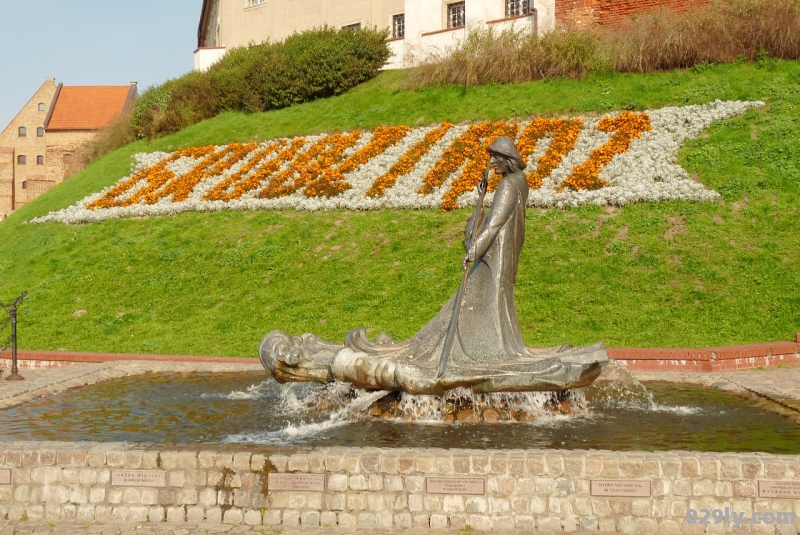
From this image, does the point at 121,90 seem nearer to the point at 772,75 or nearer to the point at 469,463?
the point at 772,75

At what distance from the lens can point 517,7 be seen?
1093 inches

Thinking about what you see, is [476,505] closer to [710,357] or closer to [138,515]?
[138,515]

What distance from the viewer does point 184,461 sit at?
616cm

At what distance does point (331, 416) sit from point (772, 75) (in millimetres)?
15335

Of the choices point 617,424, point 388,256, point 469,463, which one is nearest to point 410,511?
point 469,463

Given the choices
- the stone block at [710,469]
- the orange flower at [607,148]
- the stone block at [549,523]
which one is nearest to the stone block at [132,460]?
the stone block at [549,523]

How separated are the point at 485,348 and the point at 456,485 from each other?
7.13 feet

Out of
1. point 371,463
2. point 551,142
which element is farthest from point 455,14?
point 371,463

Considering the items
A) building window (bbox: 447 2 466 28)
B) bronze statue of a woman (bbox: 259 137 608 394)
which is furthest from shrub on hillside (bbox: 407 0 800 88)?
bronze statue of a woman (bbox: 259 137 608 394)

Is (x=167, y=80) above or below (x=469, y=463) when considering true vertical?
above

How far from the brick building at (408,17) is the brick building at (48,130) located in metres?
19.9

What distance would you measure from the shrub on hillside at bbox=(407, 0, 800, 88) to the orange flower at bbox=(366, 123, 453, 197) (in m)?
2.95

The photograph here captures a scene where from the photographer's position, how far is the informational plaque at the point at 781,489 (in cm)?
577

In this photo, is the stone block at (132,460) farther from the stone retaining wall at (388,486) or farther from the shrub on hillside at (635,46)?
the shrub on hillside at (635,46)
